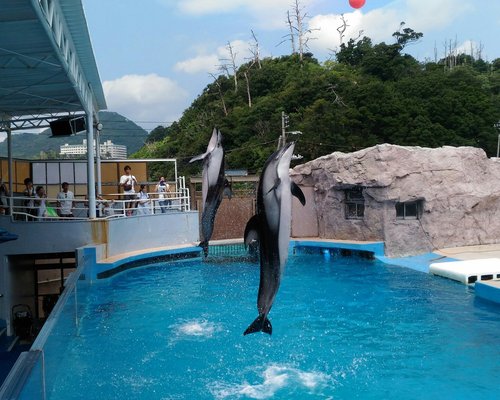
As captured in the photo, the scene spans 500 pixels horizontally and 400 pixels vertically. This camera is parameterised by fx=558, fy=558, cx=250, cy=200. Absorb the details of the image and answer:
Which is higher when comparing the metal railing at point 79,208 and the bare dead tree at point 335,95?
the bare dead tree at point 335,95

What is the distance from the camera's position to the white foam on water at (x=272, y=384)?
20.3 ft

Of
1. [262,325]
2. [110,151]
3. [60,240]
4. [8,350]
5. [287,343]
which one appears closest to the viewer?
[262,325]

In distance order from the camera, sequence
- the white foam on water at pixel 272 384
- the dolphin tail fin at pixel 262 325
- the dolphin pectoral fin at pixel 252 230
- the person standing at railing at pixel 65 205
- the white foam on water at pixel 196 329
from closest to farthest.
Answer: the dolphin pectoral fin at pixel 252 230 < the dolphin tail fin at pixel 262 325 < the white foam on water at pixel 272 384 < the white foam on water at pixel 196 329 < the person standing at railing at pixel 65 205

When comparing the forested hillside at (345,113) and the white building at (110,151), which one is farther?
the white building at (110,151)

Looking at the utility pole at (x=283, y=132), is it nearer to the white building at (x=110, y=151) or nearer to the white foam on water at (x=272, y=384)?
the white foam on water at (x=272, y=384)

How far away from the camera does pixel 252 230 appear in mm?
3504

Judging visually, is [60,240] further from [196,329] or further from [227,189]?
[227,189]

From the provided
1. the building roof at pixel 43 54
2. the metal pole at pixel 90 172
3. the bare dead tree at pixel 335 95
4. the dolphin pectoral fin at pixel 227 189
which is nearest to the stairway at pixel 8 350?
the metal pole at pixel 90 172

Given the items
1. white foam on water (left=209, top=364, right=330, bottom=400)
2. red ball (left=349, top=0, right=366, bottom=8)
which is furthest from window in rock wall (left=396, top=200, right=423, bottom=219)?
red ball (left=349, top=0, right=366, bottom=8)

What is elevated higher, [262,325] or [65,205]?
[65,205]

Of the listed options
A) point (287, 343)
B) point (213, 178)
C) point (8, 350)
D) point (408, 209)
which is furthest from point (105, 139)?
point (213, 178)

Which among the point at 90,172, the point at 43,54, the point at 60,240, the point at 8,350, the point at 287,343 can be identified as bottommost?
the point at 8,350

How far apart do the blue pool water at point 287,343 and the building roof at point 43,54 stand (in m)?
4.32

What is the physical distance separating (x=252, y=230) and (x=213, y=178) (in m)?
0.43
